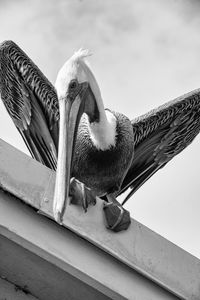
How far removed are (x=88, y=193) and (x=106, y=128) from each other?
7.02 ft

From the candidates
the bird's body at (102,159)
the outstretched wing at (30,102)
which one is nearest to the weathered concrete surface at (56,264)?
the bird's body at (102,159)

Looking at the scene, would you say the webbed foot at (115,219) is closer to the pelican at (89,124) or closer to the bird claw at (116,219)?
the bird claw at (116,219)

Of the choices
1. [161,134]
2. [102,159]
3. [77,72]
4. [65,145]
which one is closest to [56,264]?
[65,145]

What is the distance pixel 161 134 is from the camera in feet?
23.7

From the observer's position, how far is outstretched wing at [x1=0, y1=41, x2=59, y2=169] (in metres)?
6.43

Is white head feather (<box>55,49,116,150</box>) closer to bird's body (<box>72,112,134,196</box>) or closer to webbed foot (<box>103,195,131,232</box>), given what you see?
bird's body (<box>72,112,134,196</box>)

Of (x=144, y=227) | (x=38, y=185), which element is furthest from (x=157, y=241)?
(x=38, y=185)

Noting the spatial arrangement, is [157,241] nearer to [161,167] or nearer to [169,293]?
[169,293]

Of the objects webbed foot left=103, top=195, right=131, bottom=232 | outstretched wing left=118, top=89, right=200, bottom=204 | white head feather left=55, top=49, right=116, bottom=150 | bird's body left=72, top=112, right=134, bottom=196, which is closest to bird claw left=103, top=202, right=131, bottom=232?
webbed foot left=103, top=195, right=131, bottom=232

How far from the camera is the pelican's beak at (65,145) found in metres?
3.13

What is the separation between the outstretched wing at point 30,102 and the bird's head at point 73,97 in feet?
2.86

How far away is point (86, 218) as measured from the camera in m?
3.33

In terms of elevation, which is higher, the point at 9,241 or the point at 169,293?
the point at 9,241

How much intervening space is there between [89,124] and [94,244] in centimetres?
255
